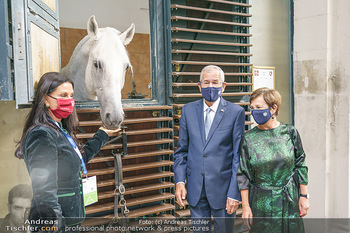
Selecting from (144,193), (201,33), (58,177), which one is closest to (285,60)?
(201,33)

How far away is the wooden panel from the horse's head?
294mm

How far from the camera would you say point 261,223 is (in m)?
2.09

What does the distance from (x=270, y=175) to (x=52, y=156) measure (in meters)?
1.45

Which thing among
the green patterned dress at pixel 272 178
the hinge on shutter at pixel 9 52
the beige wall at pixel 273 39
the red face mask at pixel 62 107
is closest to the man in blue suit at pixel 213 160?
the green patterned dress at pixel 272 178

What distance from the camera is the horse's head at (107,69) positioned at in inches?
90.4

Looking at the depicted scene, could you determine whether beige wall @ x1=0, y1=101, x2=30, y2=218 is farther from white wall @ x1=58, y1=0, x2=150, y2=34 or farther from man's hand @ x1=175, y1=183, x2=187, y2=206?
white wall @ x1=58, y1=0, x2=150, y2=34

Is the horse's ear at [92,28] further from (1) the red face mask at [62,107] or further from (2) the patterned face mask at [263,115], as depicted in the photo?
(2) the patterned face mask at [263,115]

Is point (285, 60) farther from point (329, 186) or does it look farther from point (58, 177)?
point (58, 177)

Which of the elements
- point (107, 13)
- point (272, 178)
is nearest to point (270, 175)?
point (272, 178)

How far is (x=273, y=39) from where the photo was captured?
3818 mm

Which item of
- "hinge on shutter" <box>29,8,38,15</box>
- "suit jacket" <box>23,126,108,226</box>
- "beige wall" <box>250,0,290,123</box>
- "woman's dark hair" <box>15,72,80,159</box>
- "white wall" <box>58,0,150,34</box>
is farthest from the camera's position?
"white wall" <box>58,0,150,34</box>

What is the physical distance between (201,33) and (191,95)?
73cm

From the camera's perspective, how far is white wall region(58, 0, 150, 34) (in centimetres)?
382

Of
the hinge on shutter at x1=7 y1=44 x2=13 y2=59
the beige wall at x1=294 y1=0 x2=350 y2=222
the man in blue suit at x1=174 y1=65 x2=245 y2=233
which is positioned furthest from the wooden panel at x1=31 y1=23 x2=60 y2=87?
the beige wall at x1=294 y1=0 x2=350 y2=222
